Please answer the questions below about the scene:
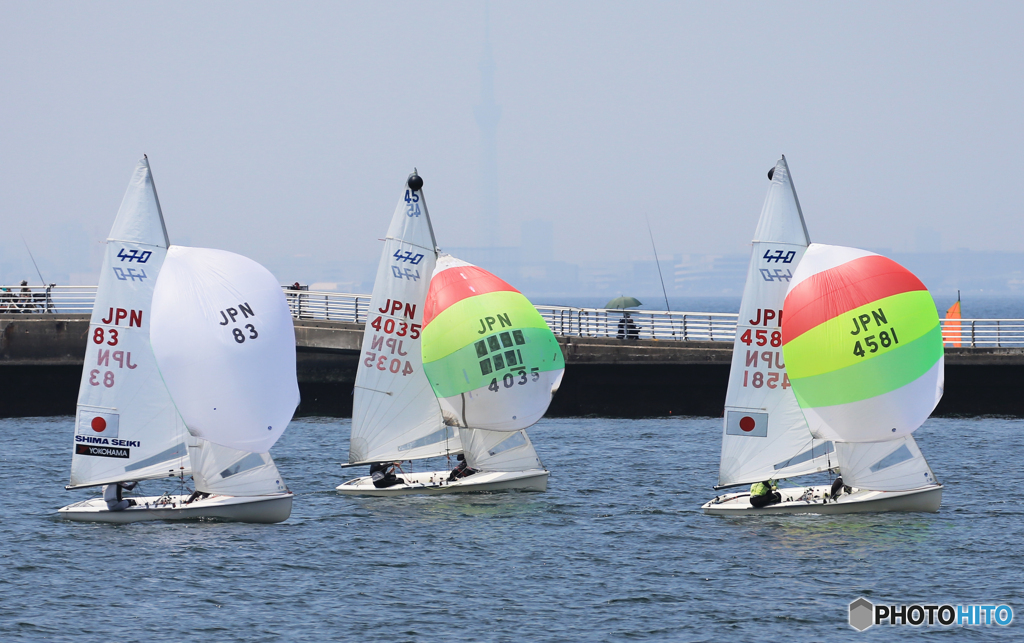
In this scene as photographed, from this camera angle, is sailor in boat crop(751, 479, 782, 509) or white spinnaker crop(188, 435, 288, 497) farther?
sailor in boat crop(751, 479, 782, 509)

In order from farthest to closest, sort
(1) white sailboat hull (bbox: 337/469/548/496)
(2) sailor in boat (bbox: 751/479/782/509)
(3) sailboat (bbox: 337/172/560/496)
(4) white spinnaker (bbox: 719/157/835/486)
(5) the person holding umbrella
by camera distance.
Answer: (5) the person holding umbrella, (3) sailboat (bbox: 337/172/560/496), (1) white sailboat hull (bbox: 337/469/548/496), (4) white spinnaker (bbox: 719/157/835/486), (2) sailor in boat (bbox: 751/479/782/509)

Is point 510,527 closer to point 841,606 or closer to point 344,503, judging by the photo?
point 344,503

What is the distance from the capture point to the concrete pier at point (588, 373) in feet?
133

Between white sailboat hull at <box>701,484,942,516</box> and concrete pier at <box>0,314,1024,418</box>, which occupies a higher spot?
concrete pier at <box>0,314,1024,418</box>

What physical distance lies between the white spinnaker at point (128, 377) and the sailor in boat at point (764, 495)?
11.7m

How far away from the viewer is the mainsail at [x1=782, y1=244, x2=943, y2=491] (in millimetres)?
22672

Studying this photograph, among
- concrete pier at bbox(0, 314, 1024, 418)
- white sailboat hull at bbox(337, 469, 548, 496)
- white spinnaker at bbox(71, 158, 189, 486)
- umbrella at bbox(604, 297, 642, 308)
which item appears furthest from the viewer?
umbrella at bbox(604, 297, 642, 308)

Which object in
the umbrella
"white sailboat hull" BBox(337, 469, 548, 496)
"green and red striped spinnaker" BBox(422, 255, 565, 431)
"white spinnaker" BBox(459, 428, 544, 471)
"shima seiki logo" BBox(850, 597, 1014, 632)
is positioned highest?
the umbrella

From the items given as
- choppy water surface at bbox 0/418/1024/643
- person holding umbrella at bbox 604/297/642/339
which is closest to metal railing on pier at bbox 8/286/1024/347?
person holding umbrella at bbox 604/297/642/339

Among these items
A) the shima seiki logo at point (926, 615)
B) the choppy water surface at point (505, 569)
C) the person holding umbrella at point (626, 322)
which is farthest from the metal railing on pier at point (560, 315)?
the shima seiki logo at point (926, 615)

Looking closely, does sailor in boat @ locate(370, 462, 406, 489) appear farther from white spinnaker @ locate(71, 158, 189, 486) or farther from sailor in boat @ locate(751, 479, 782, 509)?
sailor in boat @ locate(751, 479, 782, 509)

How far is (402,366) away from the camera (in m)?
27.9

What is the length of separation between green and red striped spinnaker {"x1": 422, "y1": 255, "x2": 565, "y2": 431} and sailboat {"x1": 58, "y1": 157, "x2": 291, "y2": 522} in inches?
197

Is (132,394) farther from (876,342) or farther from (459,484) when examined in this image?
(876,342)
